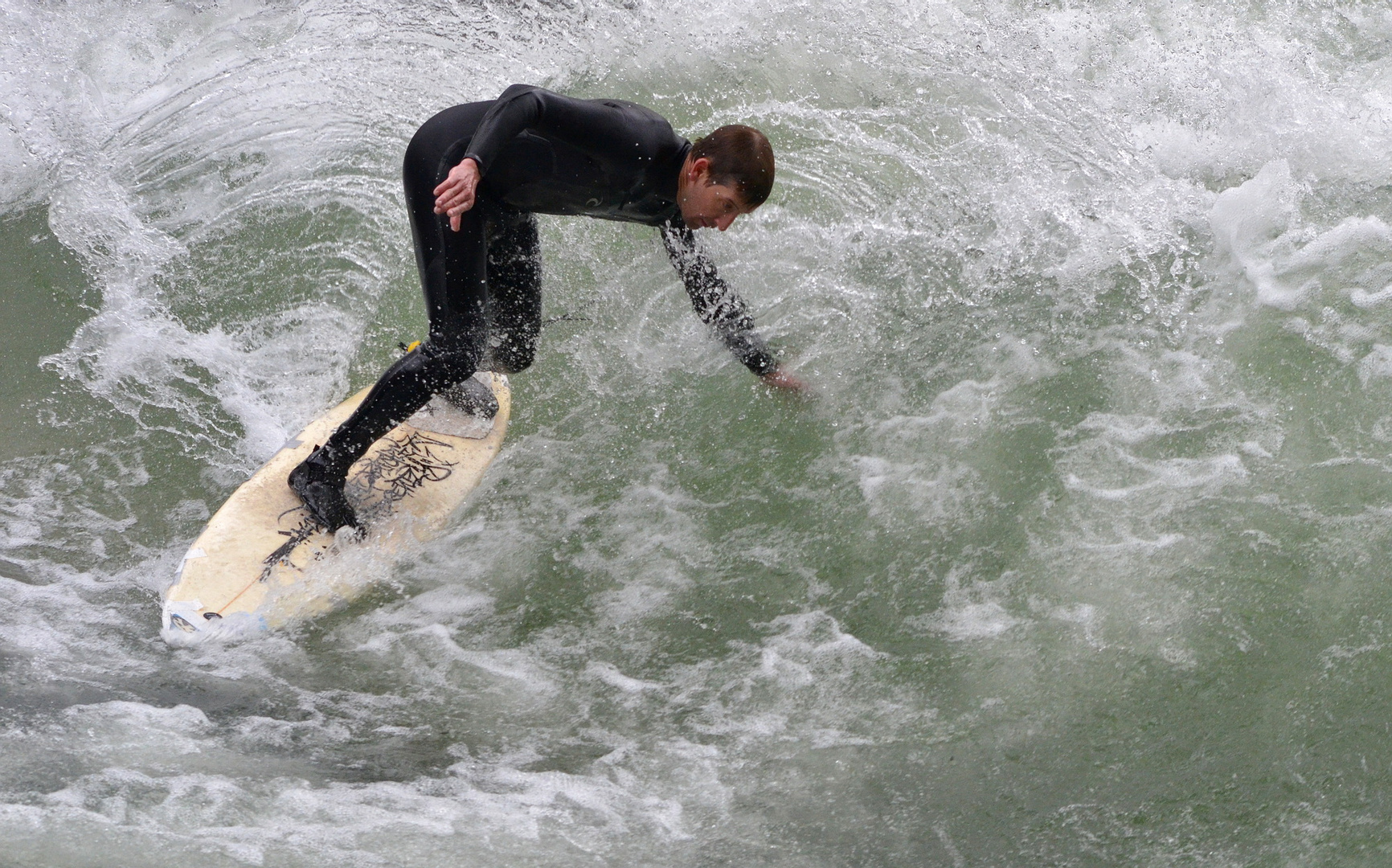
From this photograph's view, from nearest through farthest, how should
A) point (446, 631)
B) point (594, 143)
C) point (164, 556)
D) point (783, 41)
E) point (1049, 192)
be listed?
point (594, 143), point (446, 631), point (164, 556), point (1049, 192), point (783, 41)

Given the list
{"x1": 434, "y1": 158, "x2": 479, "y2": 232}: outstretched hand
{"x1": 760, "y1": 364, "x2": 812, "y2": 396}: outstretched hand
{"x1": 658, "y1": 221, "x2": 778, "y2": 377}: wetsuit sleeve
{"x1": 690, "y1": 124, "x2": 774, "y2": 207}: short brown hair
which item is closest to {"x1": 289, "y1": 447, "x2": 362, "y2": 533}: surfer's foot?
{"x1": 434, "y1": 158, "x2": 479, "y2": 232}: outstretched hand

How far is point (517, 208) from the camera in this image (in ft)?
10.7

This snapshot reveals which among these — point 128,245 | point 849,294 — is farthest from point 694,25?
point 128,245

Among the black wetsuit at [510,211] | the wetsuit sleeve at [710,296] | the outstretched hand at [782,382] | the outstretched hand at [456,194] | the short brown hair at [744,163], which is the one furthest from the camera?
the outstretched hand at [782,382]

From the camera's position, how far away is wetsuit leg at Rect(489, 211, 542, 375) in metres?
3.51

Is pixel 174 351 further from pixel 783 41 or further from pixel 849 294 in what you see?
pixel 783 41

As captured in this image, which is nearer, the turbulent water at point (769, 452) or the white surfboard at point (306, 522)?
the turbulent water at point (769, 452)

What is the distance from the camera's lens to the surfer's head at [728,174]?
285cm

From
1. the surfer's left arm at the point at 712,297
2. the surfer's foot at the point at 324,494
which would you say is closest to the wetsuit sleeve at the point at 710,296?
the surfer's left arm at the point at 712,297

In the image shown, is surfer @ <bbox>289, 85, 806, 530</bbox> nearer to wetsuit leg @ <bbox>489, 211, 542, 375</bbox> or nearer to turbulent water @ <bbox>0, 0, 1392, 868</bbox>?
wetsuit leg @ <bbox>489, 211, 542, 375</bbox>

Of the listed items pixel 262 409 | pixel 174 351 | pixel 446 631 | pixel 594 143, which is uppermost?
pixel 174 351

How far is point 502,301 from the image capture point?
3.64 meters

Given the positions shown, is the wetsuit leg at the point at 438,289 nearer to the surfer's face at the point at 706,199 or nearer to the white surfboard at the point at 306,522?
the white surfboard at the point at 306,522

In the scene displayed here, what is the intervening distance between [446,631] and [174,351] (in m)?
1.88
